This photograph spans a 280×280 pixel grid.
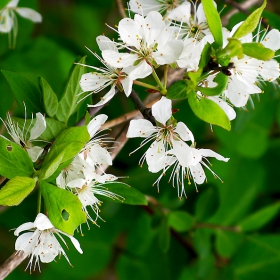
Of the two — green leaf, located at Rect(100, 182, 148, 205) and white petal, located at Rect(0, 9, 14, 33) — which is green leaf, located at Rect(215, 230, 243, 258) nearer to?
green leaf, located at Rect(100, 182, 148, 205)

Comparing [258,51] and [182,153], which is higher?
[258,51]

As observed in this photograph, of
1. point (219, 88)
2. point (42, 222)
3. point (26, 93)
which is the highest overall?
point (219, 88)

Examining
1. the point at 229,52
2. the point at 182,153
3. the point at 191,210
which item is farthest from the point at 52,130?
the point at 191,210

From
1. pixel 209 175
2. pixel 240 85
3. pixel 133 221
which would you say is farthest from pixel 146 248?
pixel 240 85

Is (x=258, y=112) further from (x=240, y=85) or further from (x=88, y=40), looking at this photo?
(x=88, y=40)

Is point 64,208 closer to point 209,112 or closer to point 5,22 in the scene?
point 209,112
